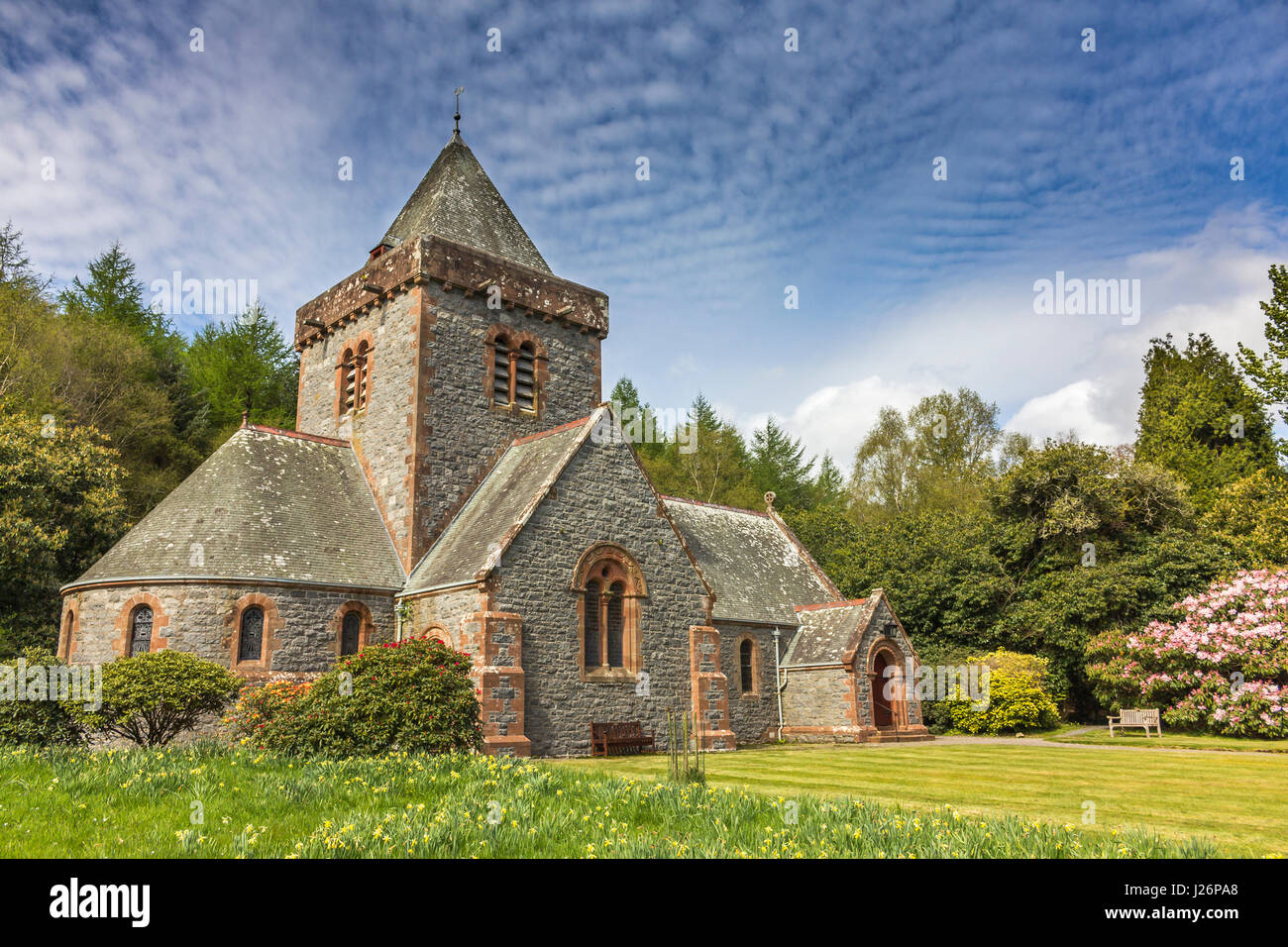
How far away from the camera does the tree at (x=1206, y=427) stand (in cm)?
3919

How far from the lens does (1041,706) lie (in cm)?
2834

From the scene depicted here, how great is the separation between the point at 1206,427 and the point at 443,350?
3601cm

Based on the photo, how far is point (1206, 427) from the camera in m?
40.7

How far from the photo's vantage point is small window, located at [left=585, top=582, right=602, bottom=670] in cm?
2052

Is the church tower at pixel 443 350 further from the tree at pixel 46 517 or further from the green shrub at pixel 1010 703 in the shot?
the green shrub at pixel 1010 703

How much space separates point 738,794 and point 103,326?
121 ft

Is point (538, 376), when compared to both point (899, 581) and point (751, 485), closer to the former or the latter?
point (899, 581)

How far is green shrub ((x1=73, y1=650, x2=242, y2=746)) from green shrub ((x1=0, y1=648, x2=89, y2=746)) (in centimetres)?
24

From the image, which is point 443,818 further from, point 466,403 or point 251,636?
point 466,403

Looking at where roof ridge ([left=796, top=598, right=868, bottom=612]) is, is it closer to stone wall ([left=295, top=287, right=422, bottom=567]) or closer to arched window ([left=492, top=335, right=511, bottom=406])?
arched window ([left=492, top=335, right=511, bottom=406])

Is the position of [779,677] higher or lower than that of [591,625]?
lower

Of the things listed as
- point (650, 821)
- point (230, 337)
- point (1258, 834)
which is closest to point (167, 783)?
point (650, 821)

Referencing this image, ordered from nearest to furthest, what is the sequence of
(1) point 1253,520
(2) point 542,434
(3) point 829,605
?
(2) point 542,434
(3) point 829,605
(1) point 1253,520

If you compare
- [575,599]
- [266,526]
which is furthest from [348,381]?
[575,599]
